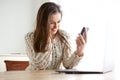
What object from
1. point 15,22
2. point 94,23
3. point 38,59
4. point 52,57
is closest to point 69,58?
point 52,57

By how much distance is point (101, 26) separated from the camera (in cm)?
244

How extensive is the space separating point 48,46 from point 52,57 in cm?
9

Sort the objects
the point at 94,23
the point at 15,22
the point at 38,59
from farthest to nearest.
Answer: the point at 15,22
the point at 94,23
the point at 38,59

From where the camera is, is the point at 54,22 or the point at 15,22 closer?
the point at 54,22

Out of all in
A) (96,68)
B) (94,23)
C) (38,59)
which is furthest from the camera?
(94,23)

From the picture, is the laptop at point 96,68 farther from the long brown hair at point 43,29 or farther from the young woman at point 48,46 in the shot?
the long brown hair at point 43,29

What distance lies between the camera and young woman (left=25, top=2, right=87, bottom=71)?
179 cm

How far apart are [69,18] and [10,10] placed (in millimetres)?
893

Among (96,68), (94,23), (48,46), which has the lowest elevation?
(96,68)

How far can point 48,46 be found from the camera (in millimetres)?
1821

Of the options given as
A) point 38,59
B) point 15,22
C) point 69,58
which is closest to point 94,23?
point 69,58

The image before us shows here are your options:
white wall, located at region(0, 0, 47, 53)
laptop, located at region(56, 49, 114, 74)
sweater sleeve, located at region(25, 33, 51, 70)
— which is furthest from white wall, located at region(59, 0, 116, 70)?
white wall, located at region(0, 0, 47, 53)

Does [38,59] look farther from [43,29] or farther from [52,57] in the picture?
[43,29]

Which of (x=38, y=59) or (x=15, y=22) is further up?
(x=15, y=22)
